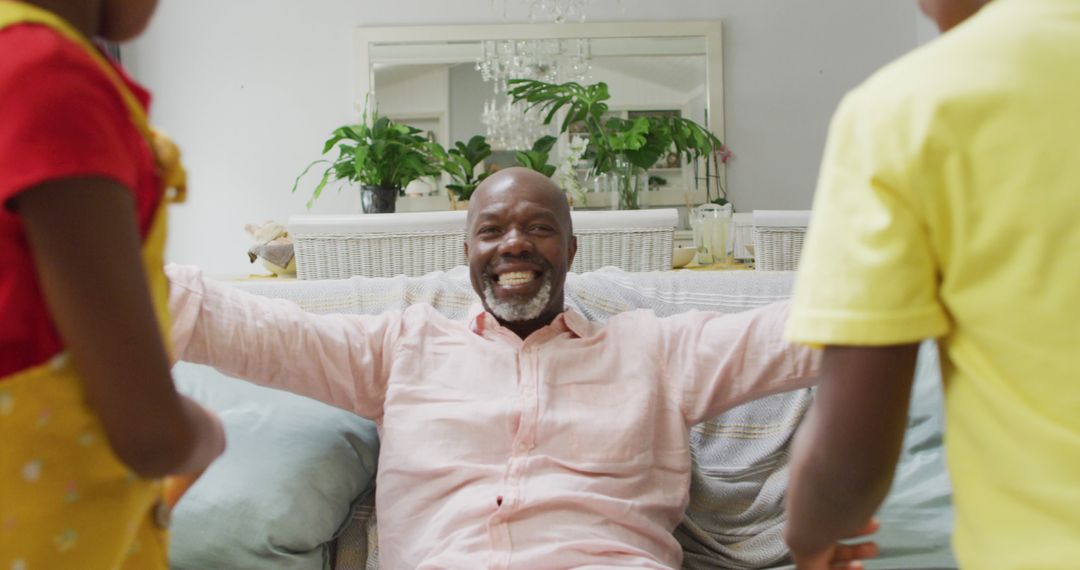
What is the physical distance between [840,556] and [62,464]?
1.83ft

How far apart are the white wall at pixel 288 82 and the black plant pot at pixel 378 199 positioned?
1.52 m

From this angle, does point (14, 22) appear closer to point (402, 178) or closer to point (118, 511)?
point (118, 511)

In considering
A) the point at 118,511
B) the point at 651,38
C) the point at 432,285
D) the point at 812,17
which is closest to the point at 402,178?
the point at 432,285

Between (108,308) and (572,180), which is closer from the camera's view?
(108,308)

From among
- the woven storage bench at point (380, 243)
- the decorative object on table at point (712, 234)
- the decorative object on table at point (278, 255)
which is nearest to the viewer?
the woven storage bench at point (380, 243)

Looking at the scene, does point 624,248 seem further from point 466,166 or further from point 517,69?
point 517,69

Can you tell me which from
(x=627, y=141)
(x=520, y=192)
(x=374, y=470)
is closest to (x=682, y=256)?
(x=627, y=141)

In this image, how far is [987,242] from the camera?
55 centimetres

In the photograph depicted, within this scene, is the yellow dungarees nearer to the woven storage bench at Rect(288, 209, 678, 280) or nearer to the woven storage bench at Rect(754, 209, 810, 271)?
the woven storage bench at Rect(288, 209, 678, 280)

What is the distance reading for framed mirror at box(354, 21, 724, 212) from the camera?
5.23 meters

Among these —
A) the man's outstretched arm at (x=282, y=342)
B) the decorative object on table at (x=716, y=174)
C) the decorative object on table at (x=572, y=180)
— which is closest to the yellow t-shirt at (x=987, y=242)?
the man's outstretched arm at (x=282, y=342)

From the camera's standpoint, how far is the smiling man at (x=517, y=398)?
1.54 meters

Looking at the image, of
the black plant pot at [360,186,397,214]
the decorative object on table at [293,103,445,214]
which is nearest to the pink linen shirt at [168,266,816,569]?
the decorative object on table at [293,103,445,214]

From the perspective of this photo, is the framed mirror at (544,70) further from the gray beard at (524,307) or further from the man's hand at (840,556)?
the man's hand at (840,556)
